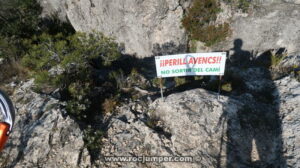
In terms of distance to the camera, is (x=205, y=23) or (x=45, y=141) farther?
(x=205, y=23)

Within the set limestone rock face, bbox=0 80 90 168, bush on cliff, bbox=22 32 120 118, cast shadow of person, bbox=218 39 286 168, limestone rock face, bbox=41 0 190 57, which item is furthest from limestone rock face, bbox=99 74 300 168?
limestone rock face, bbox=41 0 190 57

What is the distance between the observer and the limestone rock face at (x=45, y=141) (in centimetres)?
493

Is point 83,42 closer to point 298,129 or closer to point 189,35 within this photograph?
point 189,35

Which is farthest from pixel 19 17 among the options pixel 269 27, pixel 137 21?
pixel 269 27

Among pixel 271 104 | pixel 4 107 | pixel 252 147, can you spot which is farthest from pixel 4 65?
pixel 271 104

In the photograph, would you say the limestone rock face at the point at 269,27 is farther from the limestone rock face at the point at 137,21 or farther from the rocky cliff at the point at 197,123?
the limestone rock face at the point at 137,21

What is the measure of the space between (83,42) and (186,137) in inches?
194

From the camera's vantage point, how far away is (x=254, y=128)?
18.4ft

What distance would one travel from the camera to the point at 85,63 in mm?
7367

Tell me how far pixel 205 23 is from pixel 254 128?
577cm

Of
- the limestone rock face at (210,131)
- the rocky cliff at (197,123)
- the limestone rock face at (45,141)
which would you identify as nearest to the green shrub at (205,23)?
the rocky cliff at (197,123)

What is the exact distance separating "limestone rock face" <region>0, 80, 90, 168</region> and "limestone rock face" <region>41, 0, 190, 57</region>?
19.1 feet

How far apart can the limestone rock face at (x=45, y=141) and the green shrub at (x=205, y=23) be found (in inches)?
271

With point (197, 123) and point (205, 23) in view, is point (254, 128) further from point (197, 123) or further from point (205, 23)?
point (205, 23)
